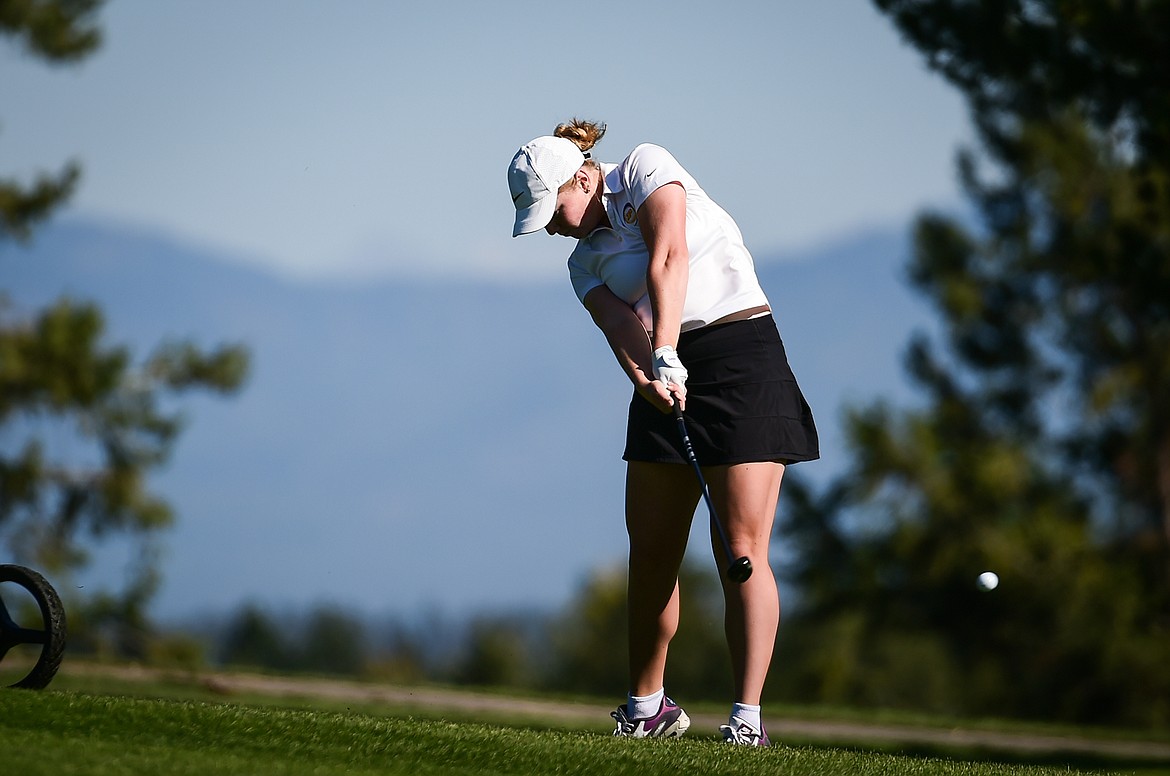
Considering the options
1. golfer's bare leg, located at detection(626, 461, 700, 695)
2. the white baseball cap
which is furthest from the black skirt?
the white baseball cap

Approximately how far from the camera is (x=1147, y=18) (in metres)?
8.50

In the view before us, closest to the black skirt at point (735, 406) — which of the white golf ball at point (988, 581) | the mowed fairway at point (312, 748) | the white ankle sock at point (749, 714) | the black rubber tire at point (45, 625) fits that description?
the white ankle sock at point (749, 714)

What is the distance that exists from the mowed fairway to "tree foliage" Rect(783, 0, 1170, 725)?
17.8m

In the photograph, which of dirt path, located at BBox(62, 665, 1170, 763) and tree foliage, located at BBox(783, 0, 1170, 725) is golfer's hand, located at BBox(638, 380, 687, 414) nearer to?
dirt path, located at BBox(62, 665, 1170, 763)

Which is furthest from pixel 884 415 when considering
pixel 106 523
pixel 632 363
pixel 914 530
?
pixel 632 363

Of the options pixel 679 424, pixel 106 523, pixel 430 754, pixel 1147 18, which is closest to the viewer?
pixel 430 754

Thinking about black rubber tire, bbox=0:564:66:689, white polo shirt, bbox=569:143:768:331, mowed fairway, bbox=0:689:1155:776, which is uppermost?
white polo shirt, bbox=569:143:768:331

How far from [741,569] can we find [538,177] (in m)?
1.33

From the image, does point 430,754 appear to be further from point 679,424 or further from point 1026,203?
point 1026,203

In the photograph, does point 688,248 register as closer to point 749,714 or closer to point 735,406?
point 735,406

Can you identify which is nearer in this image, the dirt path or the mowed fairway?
the mowed fairway

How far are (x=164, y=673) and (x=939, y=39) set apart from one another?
21.9 feet

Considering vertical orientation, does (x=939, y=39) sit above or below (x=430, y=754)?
above

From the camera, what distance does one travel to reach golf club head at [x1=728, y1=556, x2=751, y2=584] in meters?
4.32
